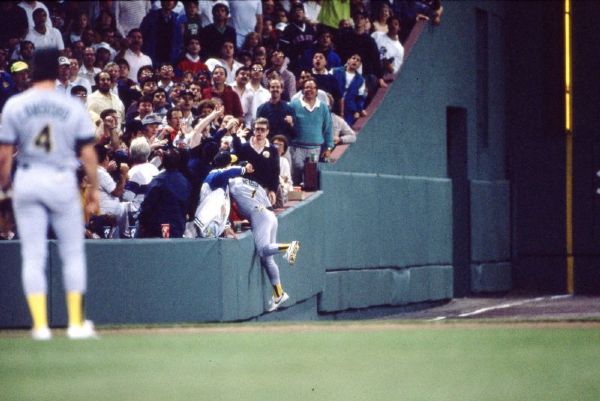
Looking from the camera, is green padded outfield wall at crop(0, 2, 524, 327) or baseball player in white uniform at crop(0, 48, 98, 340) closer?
baseball player in white uniform at crop(0, 48, 98, 340)

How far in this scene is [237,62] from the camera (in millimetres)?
20359

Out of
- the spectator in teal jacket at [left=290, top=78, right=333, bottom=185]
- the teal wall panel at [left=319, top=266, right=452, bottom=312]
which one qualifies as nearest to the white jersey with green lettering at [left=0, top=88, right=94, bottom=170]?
the spectator in teal jacket at [left=290, top=78, right=333, bottom=185]

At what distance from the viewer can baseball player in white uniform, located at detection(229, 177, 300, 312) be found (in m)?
13.5

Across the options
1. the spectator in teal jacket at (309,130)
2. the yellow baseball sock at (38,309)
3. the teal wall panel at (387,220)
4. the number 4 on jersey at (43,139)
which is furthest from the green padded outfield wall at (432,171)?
the number 4 on jersey at (43,139)

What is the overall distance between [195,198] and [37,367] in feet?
7.25

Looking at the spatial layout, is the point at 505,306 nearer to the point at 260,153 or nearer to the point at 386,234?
the point at 386,234

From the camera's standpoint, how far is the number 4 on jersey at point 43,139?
3220mm

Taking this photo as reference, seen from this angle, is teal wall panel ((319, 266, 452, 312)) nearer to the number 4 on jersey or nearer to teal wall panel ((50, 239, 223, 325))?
teal wall panel ((50, 239, 223, 325))

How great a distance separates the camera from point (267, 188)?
1661 centimetres

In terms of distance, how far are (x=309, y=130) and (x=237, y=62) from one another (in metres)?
1.85

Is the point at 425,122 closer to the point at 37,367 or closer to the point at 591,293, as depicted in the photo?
the point at 591,293

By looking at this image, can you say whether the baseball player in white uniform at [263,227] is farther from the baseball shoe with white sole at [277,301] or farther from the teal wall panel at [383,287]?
the teal wall panel at [383,287]

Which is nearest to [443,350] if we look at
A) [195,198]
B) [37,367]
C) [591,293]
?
[195,198]

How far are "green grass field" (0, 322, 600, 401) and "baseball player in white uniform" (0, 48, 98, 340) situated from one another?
6.61 meters
